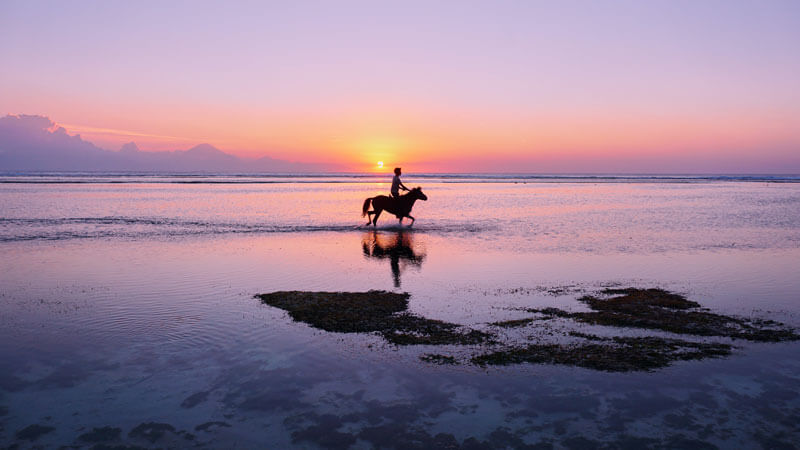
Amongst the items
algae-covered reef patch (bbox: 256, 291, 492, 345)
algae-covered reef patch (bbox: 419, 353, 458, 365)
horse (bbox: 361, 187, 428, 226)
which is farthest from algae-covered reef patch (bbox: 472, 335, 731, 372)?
horse (bbox: 361, 187, 428, 226)

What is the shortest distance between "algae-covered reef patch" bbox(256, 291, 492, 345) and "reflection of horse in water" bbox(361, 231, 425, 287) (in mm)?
1998

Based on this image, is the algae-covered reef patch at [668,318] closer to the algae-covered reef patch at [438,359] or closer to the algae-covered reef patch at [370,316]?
the algae-covered reef patch at [370,316]

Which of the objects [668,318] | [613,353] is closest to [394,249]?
[668,318]

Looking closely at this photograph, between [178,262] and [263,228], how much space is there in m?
9.61

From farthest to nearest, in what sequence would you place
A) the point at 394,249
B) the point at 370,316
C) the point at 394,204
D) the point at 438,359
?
the point at 394,204 < the point at 394,249 < the point at 370,316 < the point at 438,359

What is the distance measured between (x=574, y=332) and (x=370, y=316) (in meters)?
4.04

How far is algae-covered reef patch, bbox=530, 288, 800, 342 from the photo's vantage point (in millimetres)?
9188

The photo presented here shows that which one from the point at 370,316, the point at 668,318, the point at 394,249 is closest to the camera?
the point at 668,318

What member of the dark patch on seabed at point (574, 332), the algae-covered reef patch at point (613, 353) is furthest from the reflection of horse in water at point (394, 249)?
the algae-covered reef patch at point (613, 353)

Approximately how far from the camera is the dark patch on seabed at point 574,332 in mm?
8016

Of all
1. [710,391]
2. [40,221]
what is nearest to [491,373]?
[710,391]

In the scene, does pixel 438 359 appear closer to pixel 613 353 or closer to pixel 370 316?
pixel 370 316

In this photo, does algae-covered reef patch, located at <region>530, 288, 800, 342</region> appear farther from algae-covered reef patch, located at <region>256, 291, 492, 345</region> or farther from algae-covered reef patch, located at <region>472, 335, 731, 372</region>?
algae-covered reef patch, located at <region>256, 291, 492, 345</region>

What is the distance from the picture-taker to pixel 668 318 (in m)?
10.1
